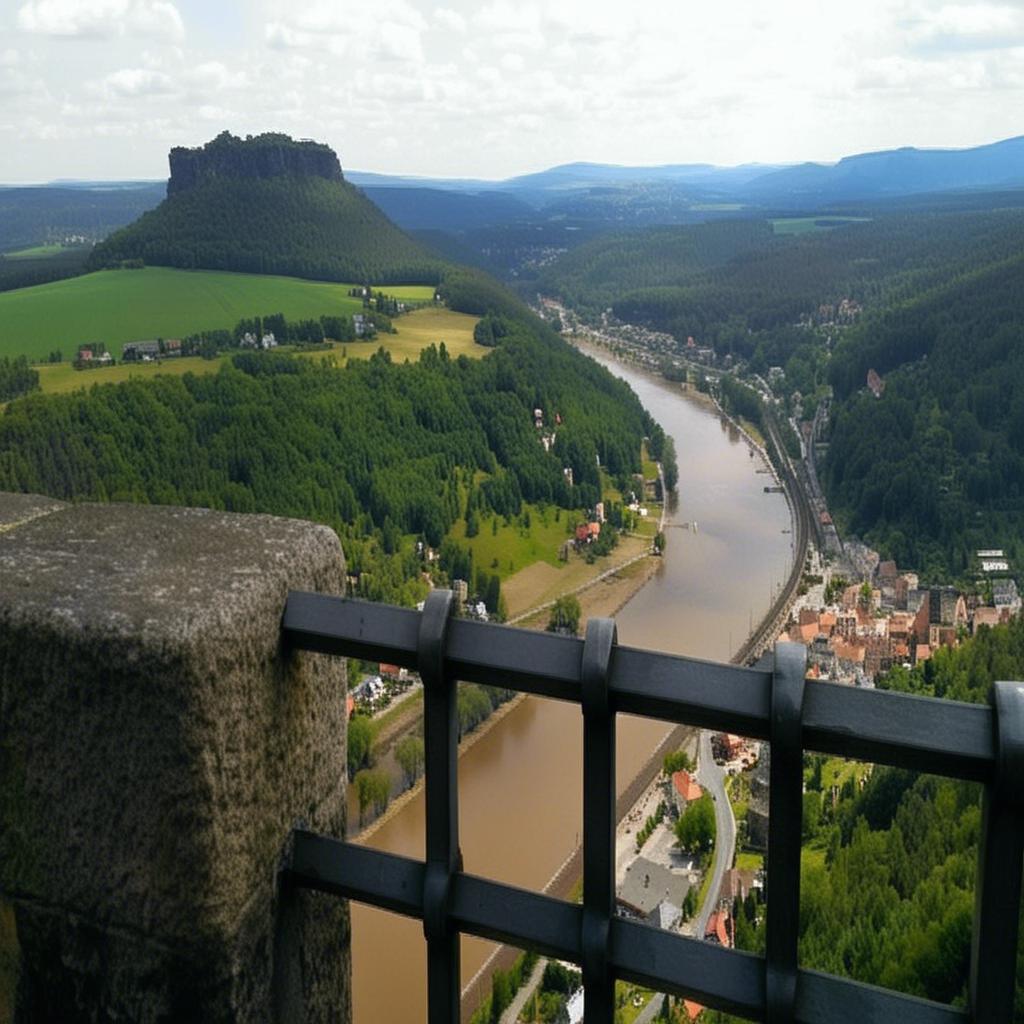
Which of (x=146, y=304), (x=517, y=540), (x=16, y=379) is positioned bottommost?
(x=517, y=540)

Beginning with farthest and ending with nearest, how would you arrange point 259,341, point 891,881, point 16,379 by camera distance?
point 259,341 → point 16,379 → point 891,881

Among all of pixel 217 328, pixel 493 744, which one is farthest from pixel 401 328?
pixel 493 744

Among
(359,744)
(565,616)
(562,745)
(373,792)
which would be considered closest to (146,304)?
(565,616)

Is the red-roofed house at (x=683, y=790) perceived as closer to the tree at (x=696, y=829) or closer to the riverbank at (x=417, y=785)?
the tree at (x=696, y=829)

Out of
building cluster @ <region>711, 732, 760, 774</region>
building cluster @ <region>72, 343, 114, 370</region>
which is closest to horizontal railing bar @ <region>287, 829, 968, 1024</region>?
building cluster @ <region>711, 732, 760, 774</region>

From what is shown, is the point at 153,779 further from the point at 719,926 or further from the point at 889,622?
the point at 889,622

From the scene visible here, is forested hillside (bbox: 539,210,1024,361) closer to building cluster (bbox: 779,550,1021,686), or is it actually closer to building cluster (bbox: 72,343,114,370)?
building cluster (bbox: 72,343,114,370)

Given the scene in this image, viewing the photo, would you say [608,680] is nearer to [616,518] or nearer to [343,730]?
[343,730]
